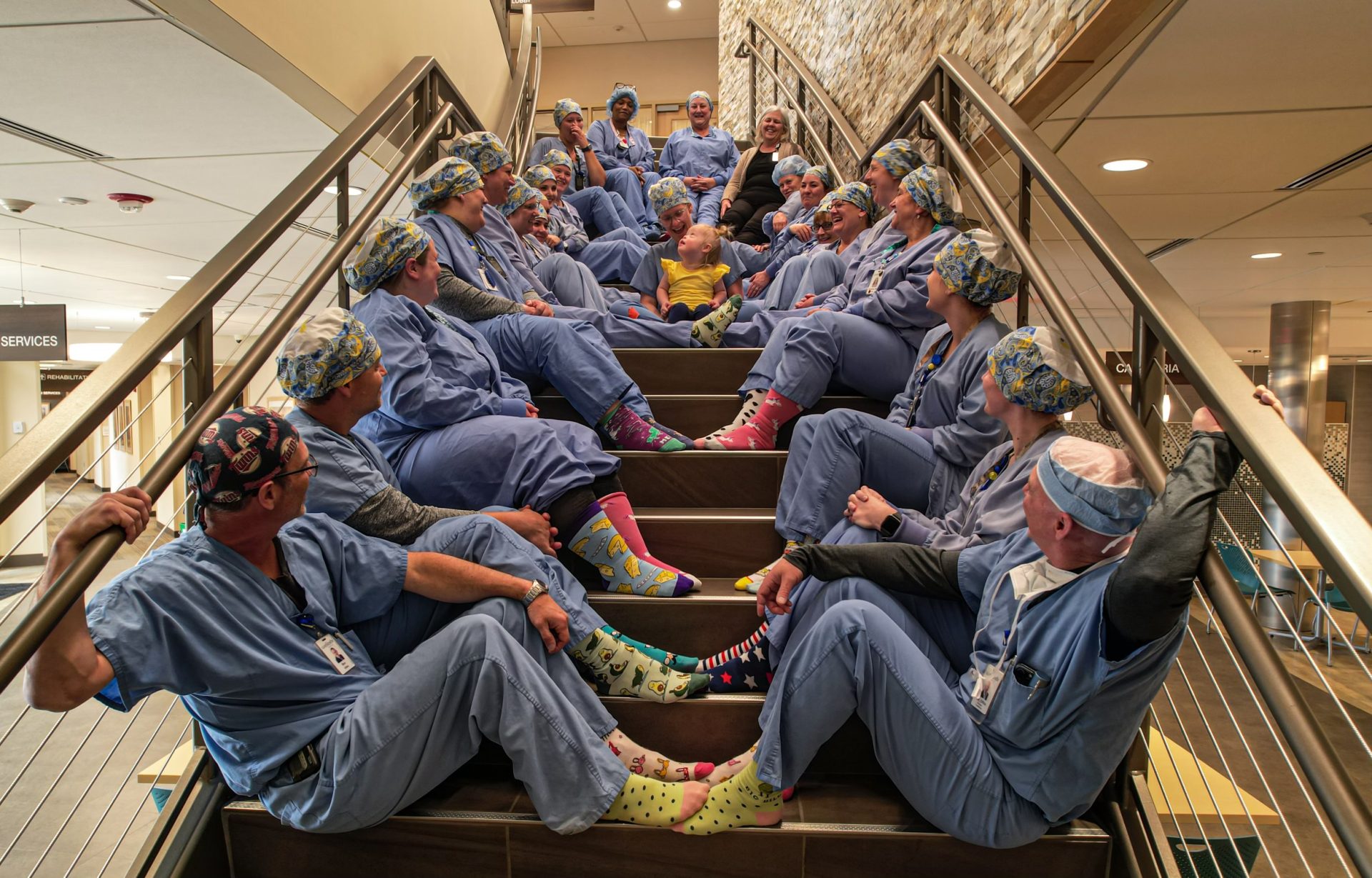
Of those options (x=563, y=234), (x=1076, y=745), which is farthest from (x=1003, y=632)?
(x=563, y=234)

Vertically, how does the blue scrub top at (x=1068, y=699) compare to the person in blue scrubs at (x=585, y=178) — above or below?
below

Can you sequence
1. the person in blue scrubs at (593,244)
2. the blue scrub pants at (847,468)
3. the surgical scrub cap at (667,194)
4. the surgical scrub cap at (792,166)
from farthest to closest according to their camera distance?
the surgical scrub cap at (792,166), the person in blue scrubs at (593,244), the surgical scrub cap at (667,194), the blue scrub pants at (847,468)

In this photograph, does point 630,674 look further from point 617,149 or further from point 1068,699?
point 617,149

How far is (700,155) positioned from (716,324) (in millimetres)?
3426

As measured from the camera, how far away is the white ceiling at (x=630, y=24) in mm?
11664

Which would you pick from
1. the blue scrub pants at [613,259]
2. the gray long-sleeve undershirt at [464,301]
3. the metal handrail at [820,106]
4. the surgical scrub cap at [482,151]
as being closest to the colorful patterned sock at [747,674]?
the gray long-sleeve undershirt at [464,301]

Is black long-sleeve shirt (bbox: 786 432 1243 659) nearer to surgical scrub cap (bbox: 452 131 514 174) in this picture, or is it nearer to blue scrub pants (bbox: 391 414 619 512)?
blue scrub pants (bbox: 391 414 619 512)

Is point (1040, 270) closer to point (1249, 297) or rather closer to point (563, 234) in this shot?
point (563, 234)

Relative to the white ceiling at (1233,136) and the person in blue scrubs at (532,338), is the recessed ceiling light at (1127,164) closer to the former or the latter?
the white ceiling at (1233,136)

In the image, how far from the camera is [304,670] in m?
1.51

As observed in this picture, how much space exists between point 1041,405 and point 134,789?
16.9ft

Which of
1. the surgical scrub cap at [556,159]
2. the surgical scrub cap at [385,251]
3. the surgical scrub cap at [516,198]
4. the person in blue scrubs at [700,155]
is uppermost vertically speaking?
the person in blue scrubs at [700,155]

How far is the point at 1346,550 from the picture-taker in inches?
38.6

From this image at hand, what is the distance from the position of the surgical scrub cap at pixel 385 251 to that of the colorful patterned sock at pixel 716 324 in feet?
4.59
